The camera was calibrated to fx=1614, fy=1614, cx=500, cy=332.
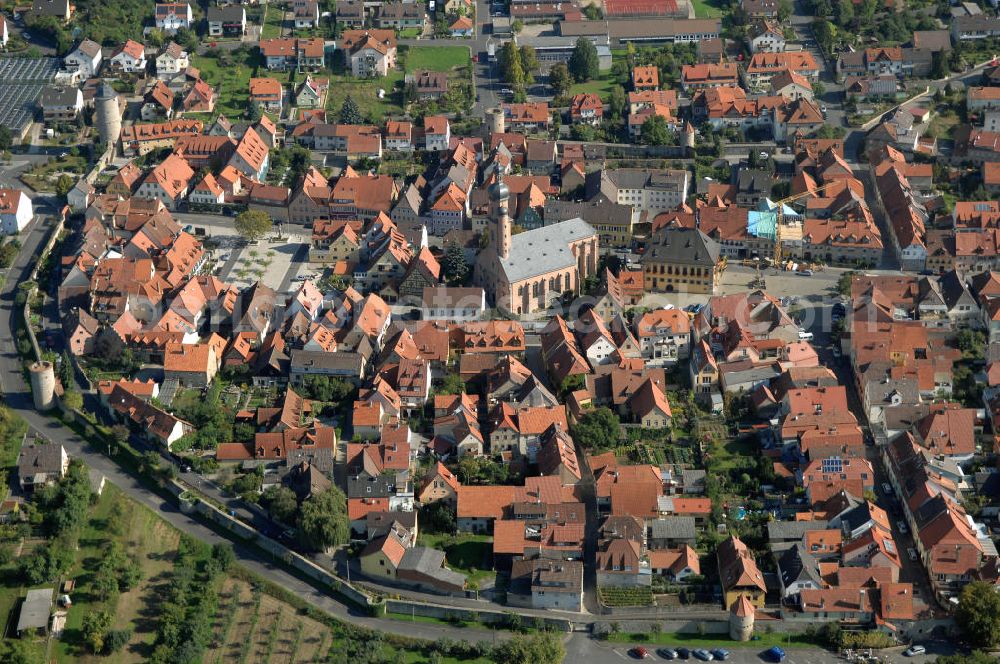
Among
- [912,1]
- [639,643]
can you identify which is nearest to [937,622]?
[639,643]

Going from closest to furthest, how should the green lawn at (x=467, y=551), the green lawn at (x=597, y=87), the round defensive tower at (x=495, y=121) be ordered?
the green lawn at (x=467, y=551)
the round defensive tower at (x=495, y=121)
the green lawn at (x=597, y=87)

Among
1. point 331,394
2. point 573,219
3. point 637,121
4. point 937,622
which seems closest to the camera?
point 937,622

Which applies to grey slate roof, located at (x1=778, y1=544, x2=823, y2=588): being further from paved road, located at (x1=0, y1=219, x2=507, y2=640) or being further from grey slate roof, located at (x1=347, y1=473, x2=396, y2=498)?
grey slate roof, located at (x1=347, y1=473, x2=396, y2=498)

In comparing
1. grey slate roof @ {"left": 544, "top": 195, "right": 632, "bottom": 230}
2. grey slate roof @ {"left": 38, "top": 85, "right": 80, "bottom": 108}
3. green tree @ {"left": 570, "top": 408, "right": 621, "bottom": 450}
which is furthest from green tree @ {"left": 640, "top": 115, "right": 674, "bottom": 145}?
grey slate roof @ {"left": 38, "top": 85, "right": 80, "bottom": 108}

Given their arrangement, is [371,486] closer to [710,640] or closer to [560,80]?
[710,640]

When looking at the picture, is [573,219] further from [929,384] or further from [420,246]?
[929,384]

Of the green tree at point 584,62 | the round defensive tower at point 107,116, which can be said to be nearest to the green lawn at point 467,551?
the round defensive tower at point 107,116

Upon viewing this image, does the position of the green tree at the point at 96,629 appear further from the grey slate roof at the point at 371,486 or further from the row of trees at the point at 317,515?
the grey slate roof at the point at 371,486
